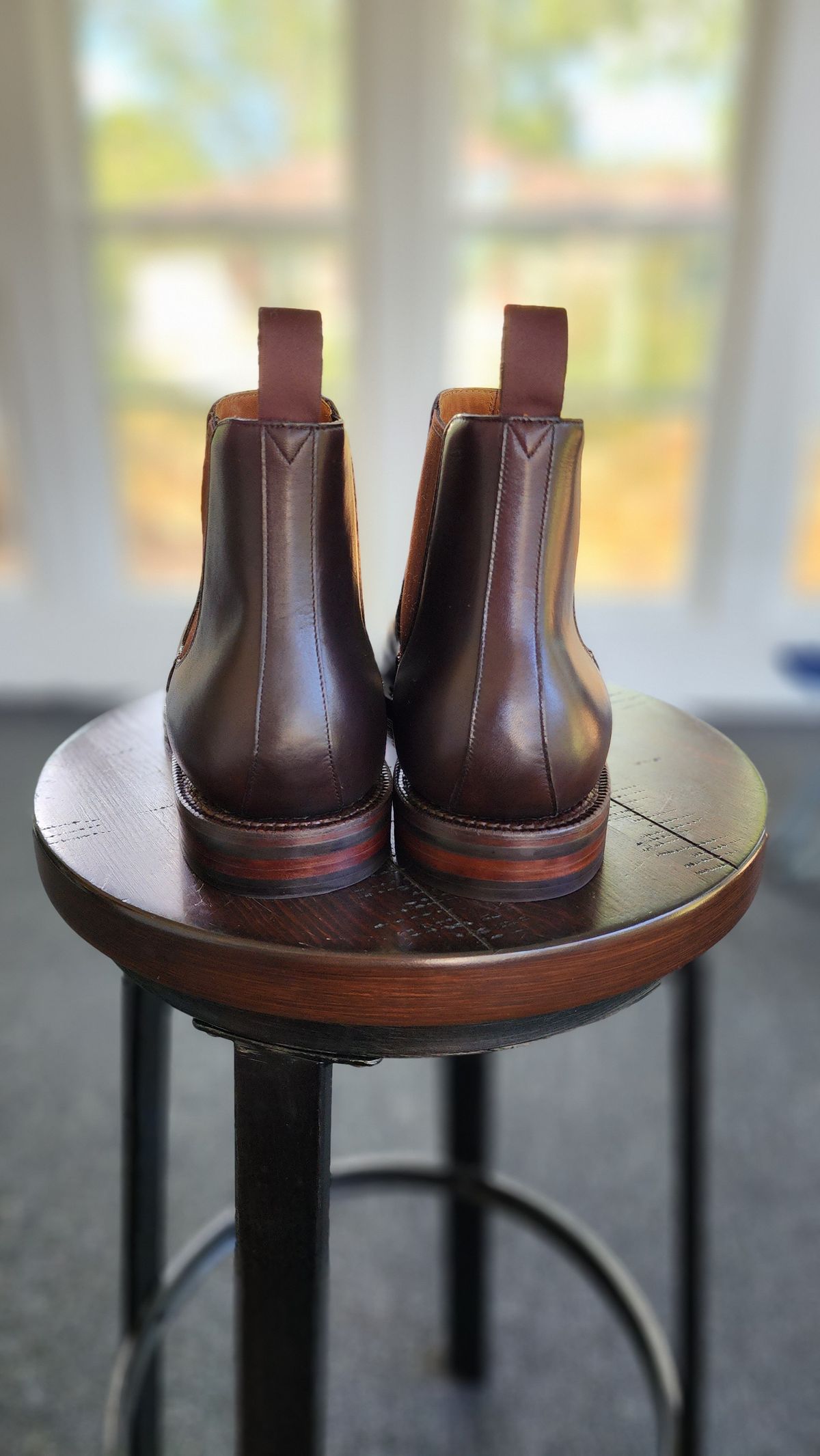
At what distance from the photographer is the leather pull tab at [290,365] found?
1.30 ft

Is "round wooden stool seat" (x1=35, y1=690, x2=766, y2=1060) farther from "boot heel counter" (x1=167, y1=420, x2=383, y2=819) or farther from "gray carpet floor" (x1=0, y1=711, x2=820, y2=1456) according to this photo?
"gray carpet floor" (x1=0, y1=711, x2=820, y2=1456)

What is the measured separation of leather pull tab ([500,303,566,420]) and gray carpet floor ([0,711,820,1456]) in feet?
2.35

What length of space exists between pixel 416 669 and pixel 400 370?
7.13 ft

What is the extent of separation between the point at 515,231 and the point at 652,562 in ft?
2.91

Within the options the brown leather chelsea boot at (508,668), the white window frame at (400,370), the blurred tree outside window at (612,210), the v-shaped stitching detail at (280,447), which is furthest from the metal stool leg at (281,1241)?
the white window frame at (400,370)

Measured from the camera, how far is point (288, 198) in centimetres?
241

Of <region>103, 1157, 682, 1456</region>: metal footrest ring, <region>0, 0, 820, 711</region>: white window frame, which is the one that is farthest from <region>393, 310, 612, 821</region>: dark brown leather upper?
<region>0, 0, 820, 711</region>: white window frame

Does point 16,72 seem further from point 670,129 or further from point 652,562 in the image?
point 652,562

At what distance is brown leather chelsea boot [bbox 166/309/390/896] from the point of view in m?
0.42

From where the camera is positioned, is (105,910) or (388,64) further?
(388,64)

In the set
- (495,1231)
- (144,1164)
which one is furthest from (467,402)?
(495,1231)

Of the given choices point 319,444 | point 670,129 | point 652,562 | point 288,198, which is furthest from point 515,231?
point 319,444

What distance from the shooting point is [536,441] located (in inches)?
16.6

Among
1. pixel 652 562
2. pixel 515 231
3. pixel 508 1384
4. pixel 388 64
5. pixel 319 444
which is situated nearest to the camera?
pixel 319 444
